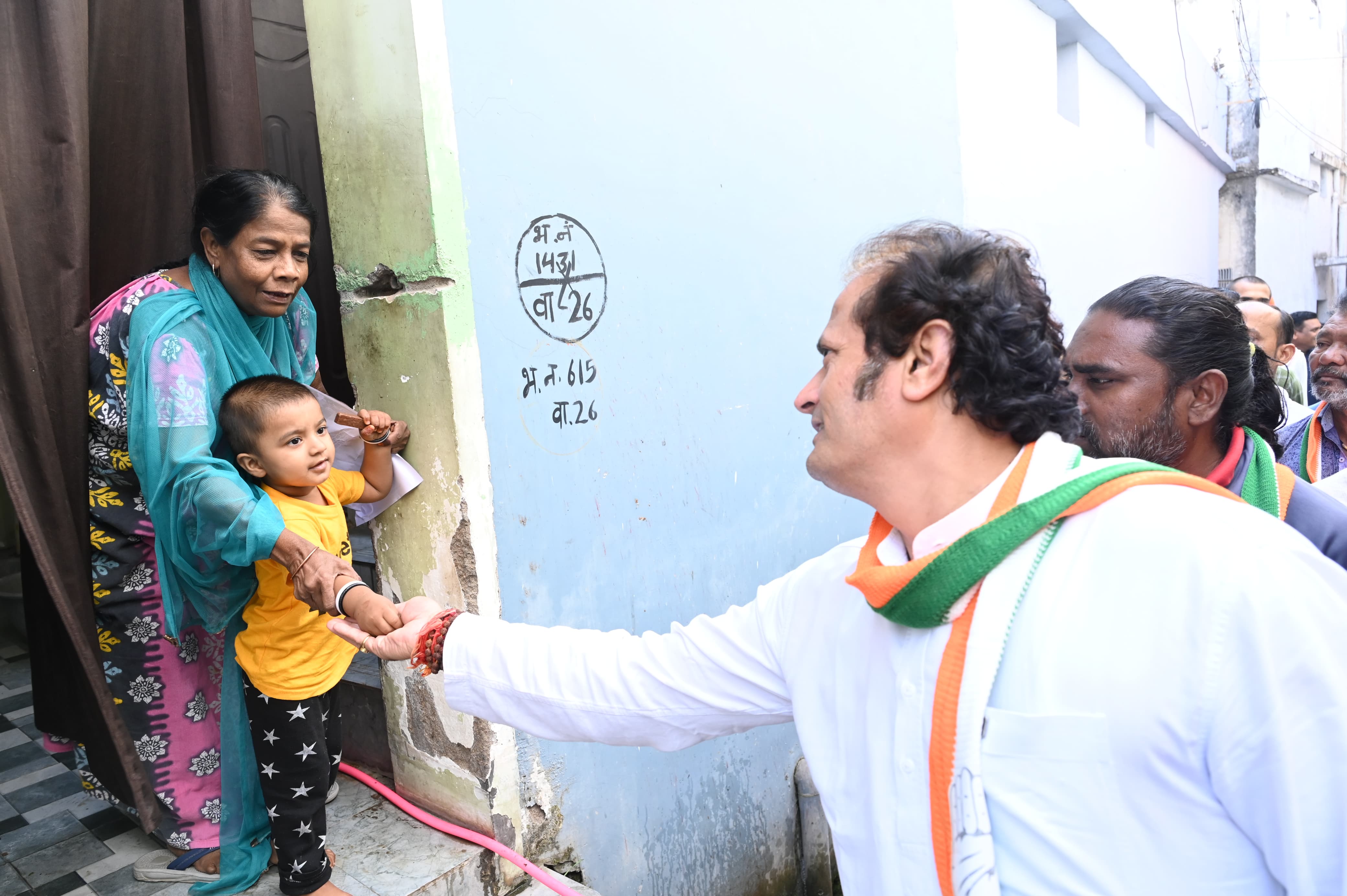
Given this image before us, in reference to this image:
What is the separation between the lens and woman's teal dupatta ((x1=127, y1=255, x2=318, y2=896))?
1.85 meters

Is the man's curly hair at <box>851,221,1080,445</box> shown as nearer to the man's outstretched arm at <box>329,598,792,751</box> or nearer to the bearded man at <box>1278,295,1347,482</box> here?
the man's outstretched arm at <box>329,598,792,751</box>

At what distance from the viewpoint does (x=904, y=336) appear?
1.18m

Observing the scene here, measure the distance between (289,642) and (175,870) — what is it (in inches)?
28.9

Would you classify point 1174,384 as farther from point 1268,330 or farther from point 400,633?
point 1268,330

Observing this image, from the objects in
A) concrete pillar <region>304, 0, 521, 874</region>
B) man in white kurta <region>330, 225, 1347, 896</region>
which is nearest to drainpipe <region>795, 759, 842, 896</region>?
concrete pillar <region>304, 0, 521, 874</region>

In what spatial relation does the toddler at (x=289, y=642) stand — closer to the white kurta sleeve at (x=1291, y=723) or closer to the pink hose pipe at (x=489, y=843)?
the pink hose pipe at (x=489, y=843)

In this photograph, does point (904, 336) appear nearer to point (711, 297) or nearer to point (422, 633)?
point (422, 633)

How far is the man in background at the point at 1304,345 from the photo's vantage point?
5031 millimetres

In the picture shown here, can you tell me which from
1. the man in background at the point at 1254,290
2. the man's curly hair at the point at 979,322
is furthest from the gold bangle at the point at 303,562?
the man in background at the point at 1254,290

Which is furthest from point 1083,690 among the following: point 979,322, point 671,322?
point 671,322

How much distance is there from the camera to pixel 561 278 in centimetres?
253

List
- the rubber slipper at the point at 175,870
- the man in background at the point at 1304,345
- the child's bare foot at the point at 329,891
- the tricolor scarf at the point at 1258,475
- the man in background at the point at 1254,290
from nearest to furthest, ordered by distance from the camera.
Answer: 1. the tricolor scarf at the point at 1258,475
2. the child's bare foot at the point at 329,891
3. the rubber slipper at the point at 175,870
4. the man in background at the point at 1304,345
5. the man in background at the point at 1254,290

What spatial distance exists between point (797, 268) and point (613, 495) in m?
1.39

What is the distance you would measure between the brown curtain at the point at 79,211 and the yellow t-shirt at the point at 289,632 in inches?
13.5
